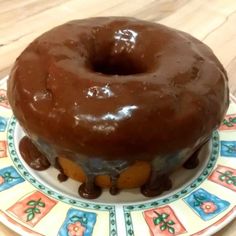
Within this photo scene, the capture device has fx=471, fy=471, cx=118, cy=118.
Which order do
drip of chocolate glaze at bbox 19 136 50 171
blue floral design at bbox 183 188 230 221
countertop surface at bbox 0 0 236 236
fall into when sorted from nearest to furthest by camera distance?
1. blue floral design at bbox 183 188 230 221
2. drip of chocolate glaze at bbox 19 136 50 171
3. countertop surface at bbox 0 0 236 236

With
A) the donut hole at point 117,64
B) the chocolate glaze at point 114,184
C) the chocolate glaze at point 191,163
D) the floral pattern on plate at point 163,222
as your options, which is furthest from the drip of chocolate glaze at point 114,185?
the donut hole at point 117,64

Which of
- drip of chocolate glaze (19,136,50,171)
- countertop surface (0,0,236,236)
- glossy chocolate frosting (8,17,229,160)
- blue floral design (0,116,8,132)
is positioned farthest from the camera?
countertop surface (0,0,236,236)

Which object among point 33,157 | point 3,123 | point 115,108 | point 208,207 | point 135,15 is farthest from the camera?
point 135,15

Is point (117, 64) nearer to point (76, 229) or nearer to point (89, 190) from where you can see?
point (89, 190)

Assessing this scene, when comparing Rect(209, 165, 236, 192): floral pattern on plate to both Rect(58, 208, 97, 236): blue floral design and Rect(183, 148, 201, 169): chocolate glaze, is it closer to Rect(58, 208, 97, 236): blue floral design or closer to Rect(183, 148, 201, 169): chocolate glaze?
Rect(183, 148, 201, 169): chocolate glaze

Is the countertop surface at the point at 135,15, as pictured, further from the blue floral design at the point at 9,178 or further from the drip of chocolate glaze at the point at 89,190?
the drip of chocolate glaze at the point at 89,190

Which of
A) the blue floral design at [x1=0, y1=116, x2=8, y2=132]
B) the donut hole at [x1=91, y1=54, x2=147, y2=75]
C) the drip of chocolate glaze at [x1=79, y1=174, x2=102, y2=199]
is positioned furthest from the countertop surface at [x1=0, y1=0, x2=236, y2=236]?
the drip of chocolate glaze at [x1=79, y1=174, x2=102, y2=199]

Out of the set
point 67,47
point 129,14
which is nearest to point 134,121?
point 67,47

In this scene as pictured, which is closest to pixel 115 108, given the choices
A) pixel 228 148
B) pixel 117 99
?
pixel 117 99
